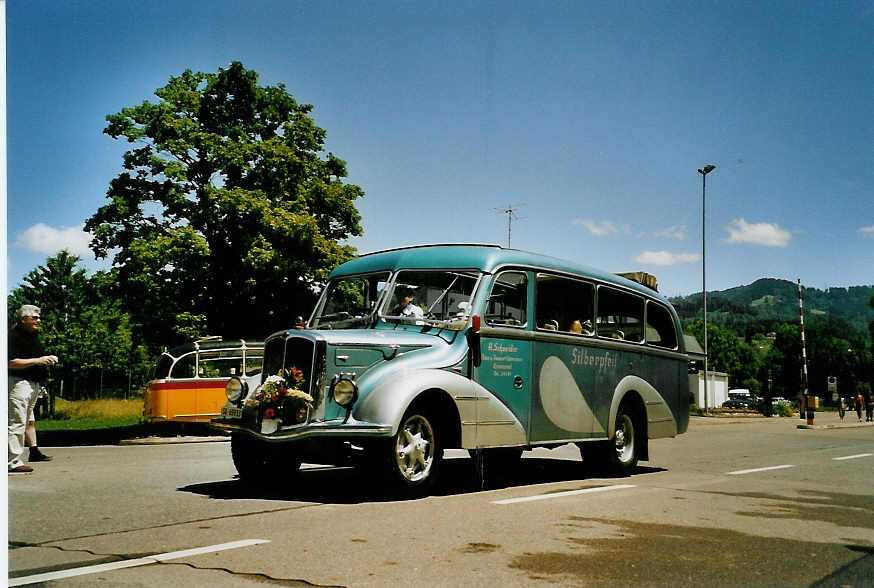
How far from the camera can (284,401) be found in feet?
27.2

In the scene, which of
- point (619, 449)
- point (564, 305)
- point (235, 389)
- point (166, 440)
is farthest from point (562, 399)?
point (166, 440)

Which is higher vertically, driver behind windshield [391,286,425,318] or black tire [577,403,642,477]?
Answer: driver behind windshield [391,286,425,318]

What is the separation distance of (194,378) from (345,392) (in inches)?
523

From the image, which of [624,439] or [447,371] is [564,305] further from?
[447,371]

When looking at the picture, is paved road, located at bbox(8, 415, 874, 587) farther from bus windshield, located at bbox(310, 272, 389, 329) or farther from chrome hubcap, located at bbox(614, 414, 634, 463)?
bus windshield, located at bbox(310, 272, 389, 329)

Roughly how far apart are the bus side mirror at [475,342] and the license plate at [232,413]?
8.19 feet

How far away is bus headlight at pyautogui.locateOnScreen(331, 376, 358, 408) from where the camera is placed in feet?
26.8

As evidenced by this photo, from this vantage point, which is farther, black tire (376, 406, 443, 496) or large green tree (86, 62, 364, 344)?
large green tree (86, 62, 364, 344)

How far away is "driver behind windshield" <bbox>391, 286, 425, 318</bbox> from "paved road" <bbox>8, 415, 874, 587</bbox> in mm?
1955

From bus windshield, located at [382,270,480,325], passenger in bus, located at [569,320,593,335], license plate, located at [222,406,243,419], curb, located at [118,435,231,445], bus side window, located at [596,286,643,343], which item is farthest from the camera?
curb, located at [118,435,231,445]

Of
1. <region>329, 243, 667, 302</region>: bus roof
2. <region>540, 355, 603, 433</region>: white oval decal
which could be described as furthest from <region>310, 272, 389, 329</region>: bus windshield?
<region>540, 355, 603, 433</region>: white oval decal

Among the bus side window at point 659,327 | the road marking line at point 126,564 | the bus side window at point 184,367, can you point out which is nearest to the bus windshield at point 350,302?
the road marking line at point 126,564

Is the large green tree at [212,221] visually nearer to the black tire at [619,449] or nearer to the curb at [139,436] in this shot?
the curb at [139,436]

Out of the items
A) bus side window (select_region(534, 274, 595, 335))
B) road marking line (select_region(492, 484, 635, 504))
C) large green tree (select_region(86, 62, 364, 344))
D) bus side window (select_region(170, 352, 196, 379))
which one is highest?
large green tree (select_region(86, 62, 364, 344))
